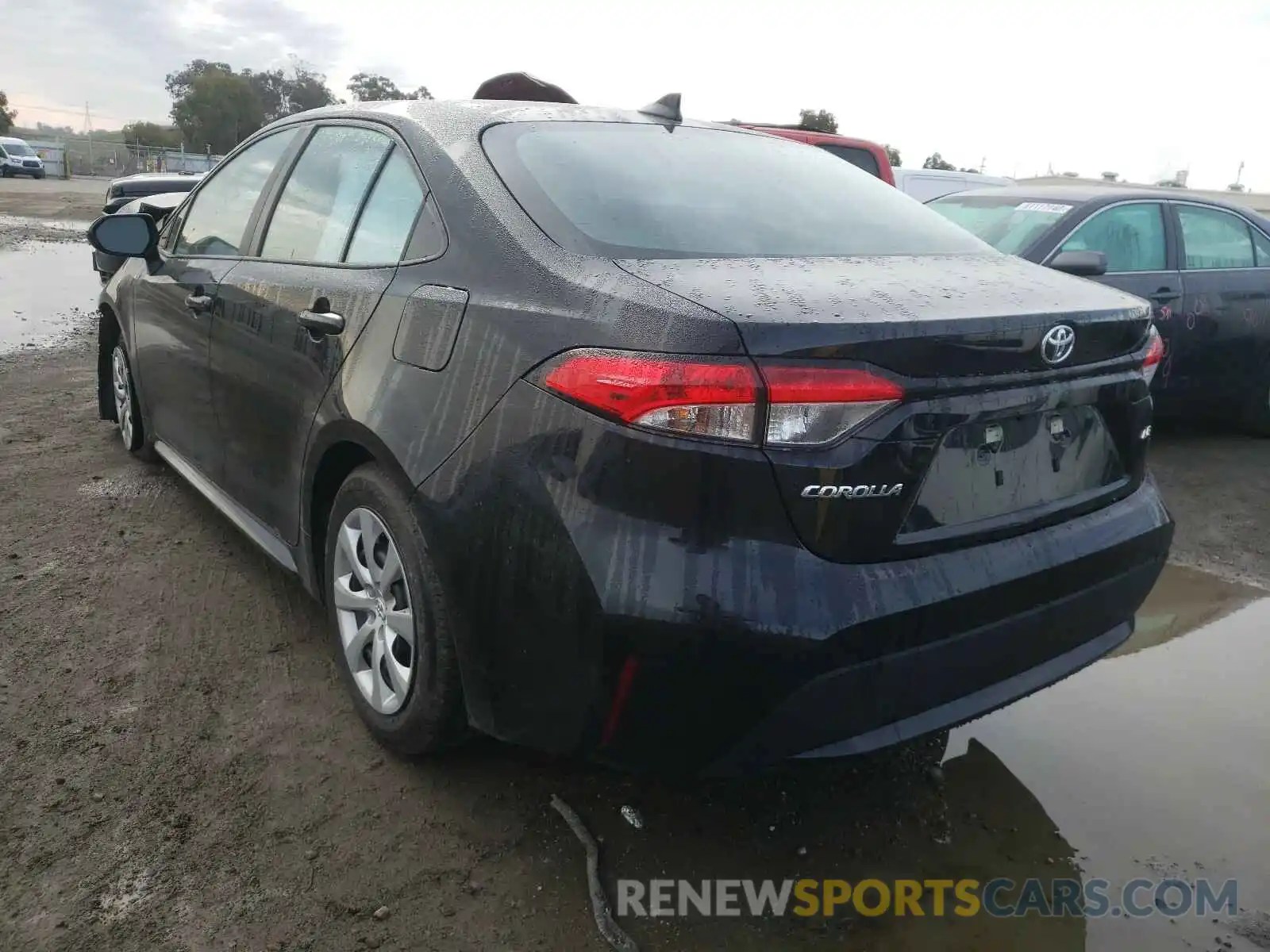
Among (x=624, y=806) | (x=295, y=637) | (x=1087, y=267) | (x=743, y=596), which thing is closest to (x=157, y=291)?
(x=295, y=637)

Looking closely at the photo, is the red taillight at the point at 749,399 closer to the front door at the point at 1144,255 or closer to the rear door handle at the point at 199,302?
the rear door handle at the point at 199,302

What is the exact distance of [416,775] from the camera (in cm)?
245

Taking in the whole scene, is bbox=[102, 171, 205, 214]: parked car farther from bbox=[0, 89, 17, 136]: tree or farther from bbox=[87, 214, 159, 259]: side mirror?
bbox=[0, 89, 17, 136]: tree

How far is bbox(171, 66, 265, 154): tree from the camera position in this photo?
64.8 m

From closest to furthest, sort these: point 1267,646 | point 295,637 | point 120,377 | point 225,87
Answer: point 295,637 → point 1267,646 → point 120,377 → point 225,87

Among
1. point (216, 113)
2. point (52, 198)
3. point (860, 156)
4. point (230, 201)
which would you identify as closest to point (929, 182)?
point (860, 156)

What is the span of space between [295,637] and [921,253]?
2.25m

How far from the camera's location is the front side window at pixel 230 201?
3.34 m

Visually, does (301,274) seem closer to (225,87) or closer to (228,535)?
(228,535)

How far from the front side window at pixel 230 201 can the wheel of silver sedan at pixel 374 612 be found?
53.3 inches

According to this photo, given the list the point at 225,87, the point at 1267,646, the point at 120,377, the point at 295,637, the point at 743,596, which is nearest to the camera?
the point at 743,596

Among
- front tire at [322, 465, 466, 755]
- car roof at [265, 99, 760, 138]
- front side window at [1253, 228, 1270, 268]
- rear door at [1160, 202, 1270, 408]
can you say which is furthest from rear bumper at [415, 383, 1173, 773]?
front side window at [1253, 228, 1270, 268]

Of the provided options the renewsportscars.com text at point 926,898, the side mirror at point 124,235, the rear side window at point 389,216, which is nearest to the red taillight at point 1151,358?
the renewsportscars.com text at point 926,898

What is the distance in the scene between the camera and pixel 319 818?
89.7 inches
